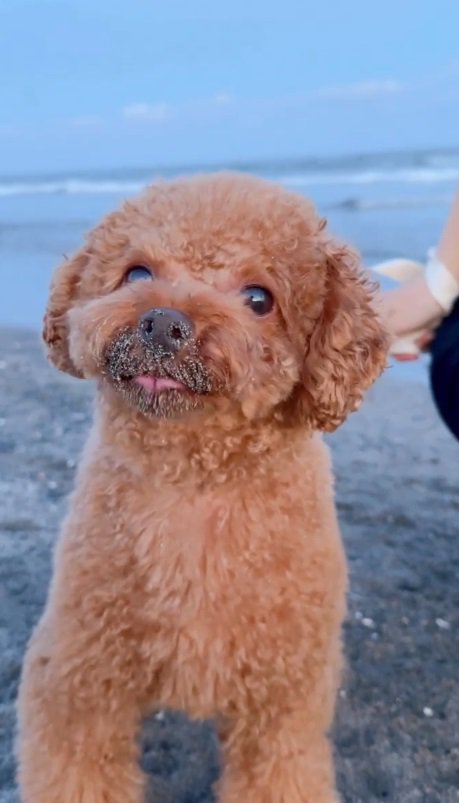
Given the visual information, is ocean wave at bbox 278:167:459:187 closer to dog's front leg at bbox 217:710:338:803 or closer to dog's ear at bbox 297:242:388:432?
dog's ear at bbox 297:242:388:432

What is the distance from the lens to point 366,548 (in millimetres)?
3871

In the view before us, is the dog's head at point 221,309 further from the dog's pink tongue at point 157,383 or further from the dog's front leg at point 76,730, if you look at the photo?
the dog's front leg at point 76,730

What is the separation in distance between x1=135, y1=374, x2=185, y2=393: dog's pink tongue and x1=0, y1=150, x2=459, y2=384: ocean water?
0.71 meters

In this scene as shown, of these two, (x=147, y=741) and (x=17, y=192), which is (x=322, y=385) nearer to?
(x=147, y=741)

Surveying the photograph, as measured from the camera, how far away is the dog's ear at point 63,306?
7.59 ft

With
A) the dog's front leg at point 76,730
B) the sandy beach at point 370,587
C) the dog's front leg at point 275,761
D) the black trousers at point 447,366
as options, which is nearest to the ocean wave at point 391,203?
the sandy beach at point 370,587

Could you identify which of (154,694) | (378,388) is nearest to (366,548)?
(154,694)

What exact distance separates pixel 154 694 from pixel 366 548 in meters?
1.73

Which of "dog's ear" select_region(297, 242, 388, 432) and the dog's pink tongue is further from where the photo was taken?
"dog's ear" select_region(297, 242, 388, 432)

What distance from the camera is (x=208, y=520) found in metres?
2.21

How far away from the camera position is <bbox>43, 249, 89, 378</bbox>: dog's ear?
2312 millimetres

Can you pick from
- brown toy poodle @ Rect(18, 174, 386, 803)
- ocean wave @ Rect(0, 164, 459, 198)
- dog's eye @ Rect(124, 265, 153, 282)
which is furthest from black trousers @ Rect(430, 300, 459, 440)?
ocean wave @ Rect(0, 164, 459, 198)

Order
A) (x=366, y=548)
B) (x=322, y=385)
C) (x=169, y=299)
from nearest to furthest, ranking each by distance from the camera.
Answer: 1. (x=169, y=299)
2. (x=322, y=385)
3. (x=366, y=548)

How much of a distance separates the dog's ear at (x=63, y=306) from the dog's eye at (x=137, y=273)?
17 centimetres
